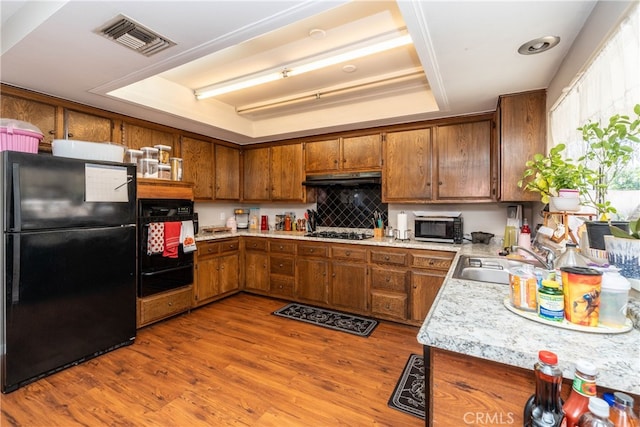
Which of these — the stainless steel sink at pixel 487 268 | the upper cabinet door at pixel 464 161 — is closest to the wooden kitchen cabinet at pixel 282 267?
the upper cabinet door at pixel 464 161

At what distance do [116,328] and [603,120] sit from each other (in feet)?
11.9

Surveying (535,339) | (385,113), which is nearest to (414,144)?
(385,113)

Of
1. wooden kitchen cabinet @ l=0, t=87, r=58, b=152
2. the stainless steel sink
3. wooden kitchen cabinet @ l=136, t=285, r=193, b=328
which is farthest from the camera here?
wooden kitchen cabinet @ l=136, t=285, r=193, b=328

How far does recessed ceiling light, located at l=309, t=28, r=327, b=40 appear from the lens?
2.11 m

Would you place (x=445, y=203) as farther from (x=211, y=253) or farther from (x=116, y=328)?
(x=116, y=328)

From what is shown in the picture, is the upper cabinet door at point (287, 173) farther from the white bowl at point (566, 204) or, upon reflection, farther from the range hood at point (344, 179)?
the white bowl at point (566, 204)

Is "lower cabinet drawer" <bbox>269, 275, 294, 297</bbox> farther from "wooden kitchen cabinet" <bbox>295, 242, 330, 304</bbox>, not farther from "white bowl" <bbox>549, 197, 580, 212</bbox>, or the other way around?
"white bowl" <bbox>549, 197, 580, 212</bbox>

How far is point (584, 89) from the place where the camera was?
1603mm

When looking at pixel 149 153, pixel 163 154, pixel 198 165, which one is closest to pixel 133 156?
pixel 149 153

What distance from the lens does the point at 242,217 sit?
477 centimetres

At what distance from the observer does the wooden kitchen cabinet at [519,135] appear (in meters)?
2.37

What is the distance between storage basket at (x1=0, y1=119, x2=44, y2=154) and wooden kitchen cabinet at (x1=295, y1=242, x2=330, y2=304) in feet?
8.53

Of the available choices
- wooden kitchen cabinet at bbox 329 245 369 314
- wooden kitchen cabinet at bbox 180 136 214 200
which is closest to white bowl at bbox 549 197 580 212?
wooden kitchen cabinet at bbox 329 245 369 314

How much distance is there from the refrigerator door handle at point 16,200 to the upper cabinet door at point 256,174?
8.67 feet
